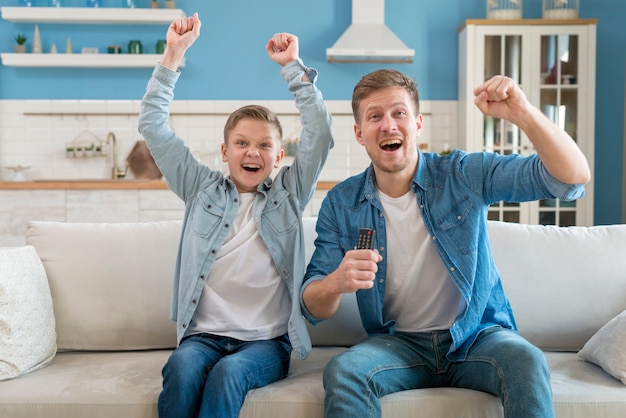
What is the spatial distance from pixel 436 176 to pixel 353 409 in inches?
26.9

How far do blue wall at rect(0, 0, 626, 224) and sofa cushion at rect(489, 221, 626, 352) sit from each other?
134 inches

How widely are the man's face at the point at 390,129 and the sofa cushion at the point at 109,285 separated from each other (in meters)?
0.73

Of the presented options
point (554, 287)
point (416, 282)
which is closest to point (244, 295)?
point (416, 282)

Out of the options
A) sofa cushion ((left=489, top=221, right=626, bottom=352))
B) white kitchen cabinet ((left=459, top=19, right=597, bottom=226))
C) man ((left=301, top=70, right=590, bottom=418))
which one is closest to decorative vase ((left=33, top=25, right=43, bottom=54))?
white kitchen cabinet ((left=459, top=19, right=597, bottom=226))

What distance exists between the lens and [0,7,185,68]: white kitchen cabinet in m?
5.27

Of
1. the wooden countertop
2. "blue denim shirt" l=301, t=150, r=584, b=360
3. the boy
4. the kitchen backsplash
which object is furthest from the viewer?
the kitchen backsplash

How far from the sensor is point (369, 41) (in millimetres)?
5273

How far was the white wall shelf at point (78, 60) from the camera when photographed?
531 cm

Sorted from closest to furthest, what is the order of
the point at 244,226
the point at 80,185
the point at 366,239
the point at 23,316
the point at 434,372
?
the point at 366,239 → the point at 434,372 → the point at 23,316 → the point at 244,226 → the point at 80,185

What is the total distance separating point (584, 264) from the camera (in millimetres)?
2242

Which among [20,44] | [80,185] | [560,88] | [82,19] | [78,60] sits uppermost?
[82,19]

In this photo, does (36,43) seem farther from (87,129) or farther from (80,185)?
(80,185)

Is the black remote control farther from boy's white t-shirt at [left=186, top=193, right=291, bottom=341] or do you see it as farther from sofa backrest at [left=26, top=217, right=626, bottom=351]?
sofa backrest at [left=26, top=217, right=626, bottom=351]

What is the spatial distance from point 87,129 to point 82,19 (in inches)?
31.2
